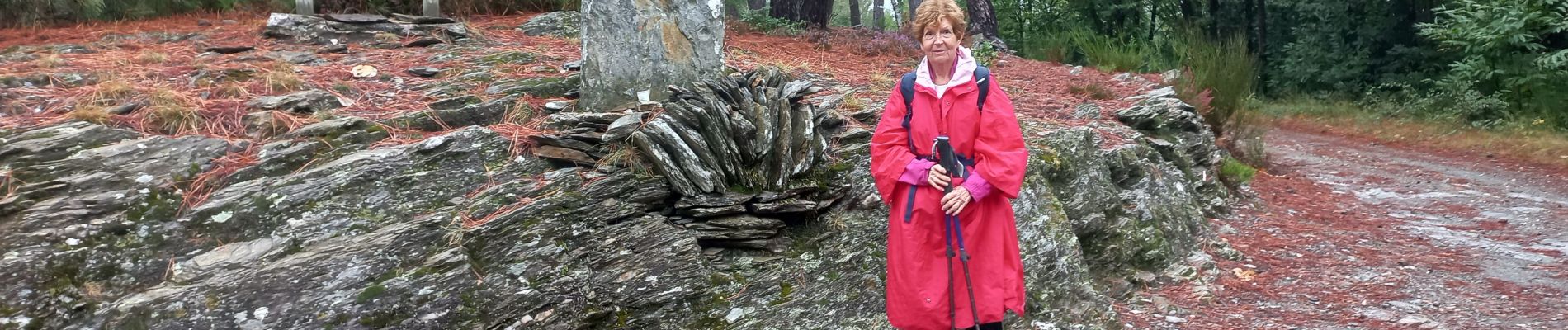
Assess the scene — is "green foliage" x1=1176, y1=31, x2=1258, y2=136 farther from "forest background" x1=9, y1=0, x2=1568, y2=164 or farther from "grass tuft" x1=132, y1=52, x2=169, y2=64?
"grass tuft" x1=132, y1=52, x2=169, y2=64

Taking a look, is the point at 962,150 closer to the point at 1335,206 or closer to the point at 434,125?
the point at 434,125

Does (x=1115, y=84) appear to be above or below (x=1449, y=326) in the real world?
above

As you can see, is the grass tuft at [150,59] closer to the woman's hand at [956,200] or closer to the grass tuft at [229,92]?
the grass tuft at [229,92]

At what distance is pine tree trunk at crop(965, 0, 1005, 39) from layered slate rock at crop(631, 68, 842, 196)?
8327mm

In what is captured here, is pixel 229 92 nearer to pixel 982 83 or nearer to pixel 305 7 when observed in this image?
pixel 305 7

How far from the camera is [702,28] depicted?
184 inches

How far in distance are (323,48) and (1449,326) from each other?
21.8 feet

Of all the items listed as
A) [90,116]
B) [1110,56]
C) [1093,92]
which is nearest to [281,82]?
[90,116]

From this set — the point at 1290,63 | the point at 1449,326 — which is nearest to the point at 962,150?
the point at 1449,326

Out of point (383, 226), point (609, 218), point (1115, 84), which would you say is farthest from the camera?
point (1115, 84)

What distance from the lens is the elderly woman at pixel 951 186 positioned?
314 cm

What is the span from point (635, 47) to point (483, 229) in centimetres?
138

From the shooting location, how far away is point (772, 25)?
31.3ft

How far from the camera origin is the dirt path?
4.88 meters
